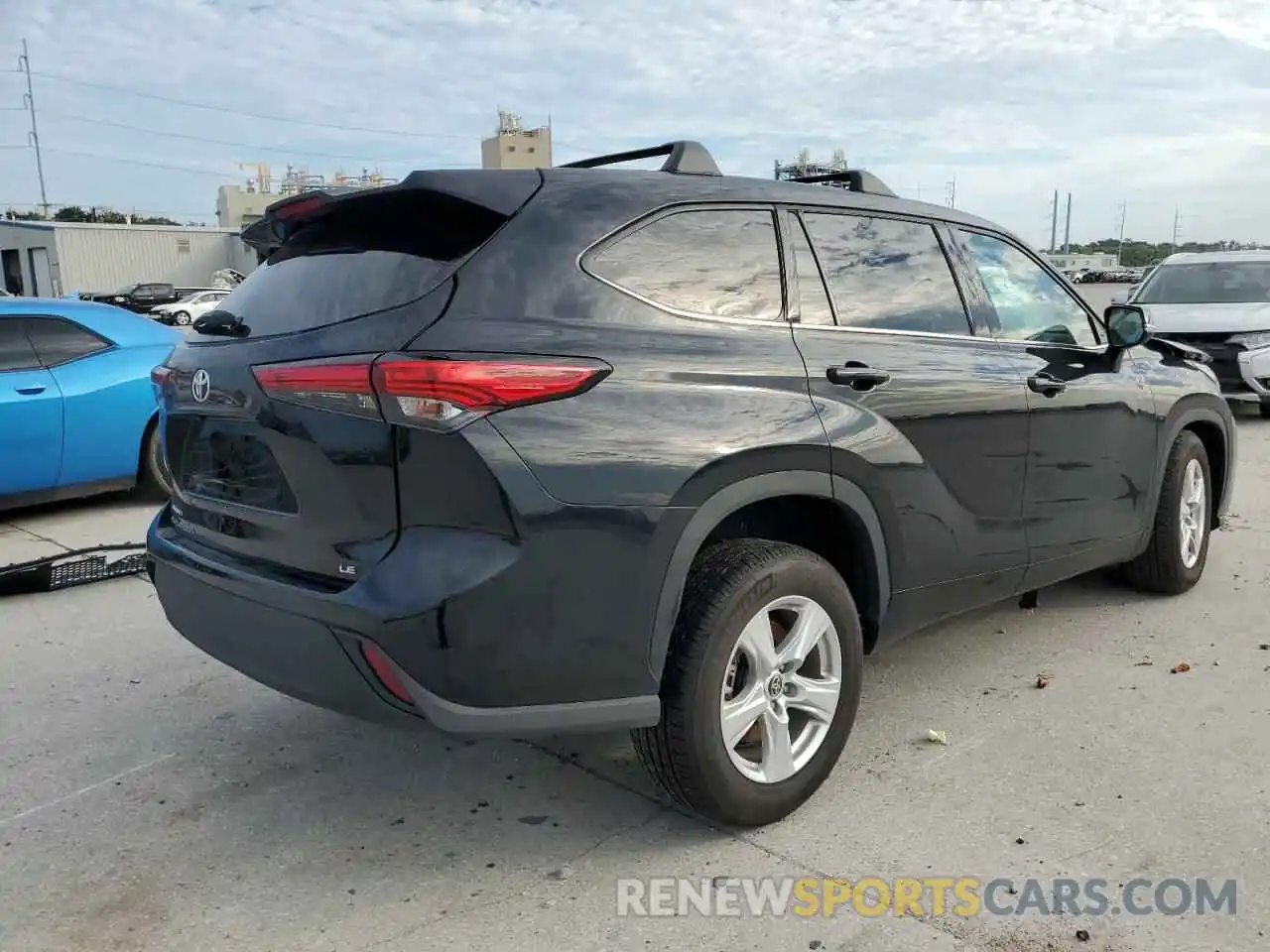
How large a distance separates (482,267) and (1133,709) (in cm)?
279

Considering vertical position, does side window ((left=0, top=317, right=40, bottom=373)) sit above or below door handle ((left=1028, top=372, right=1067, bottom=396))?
below

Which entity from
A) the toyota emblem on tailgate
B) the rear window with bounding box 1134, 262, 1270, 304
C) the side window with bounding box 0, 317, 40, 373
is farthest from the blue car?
the rear window with bounding box 1134, 262, 1270, 304

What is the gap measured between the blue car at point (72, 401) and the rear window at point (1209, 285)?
10.4 meters

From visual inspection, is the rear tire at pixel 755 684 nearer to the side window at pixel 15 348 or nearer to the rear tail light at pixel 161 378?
the rear tail light at pixel 161 378

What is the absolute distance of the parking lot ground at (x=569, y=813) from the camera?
257 centimetres

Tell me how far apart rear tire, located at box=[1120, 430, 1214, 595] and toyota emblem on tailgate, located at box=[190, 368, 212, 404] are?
397 centimetres

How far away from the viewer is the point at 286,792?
3277 millimetres

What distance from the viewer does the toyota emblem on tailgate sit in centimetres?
290

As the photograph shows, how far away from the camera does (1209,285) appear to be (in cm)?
1197

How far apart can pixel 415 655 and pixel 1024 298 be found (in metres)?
2.88

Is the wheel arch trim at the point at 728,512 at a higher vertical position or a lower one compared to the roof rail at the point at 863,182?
lower

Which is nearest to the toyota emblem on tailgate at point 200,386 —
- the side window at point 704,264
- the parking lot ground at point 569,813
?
the side window at point 704,264

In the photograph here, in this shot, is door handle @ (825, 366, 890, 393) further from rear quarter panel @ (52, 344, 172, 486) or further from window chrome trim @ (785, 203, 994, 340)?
rear quarter panel @ (52, 344, 172, 486)

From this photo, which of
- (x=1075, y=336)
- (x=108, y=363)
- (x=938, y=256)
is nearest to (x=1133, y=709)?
(x=1075, y=336)
